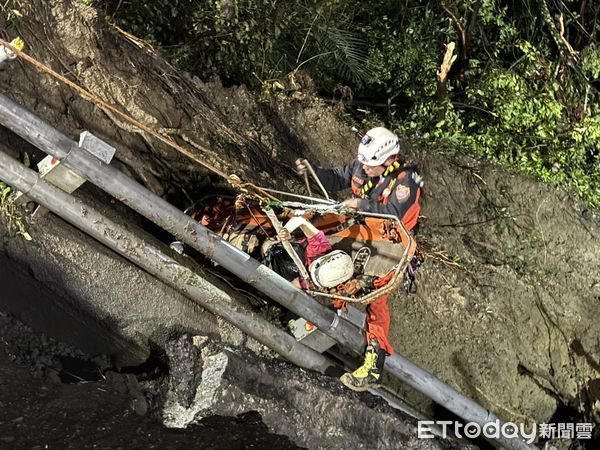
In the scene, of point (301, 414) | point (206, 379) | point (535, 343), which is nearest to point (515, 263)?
point (535, 343)

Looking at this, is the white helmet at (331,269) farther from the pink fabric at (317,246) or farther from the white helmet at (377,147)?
the white helmet at (377,147)

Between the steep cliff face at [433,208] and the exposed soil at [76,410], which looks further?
the steep cliff face at [433,208]

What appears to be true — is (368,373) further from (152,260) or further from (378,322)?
(152,260)

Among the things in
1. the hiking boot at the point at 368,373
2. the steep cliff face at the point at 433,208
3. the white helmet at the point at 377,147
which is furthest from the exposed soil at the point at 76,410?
the white helmet at the point at 377,147

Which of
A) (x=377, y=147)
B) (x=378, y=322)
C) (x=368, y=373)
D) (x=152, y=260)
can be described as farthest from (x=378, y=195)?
(x=152, y=260)

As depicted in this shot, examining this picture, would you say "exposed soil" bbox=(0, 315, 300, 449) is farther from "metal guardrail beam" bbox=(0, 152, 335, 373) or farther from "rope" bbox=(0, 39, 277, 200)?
"rope" bbox=(0, 39, 277, 200)

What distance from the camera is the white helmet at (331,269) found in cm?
479

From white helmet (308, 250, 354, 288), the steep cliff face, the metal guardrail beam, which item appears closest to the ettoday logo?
the steep cliff face

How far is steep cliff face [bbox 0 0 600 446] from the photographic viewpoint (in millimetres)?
5066

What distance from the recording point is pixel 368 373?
525cm

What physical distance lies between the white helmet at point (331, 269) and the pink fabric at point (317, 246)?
2.8 inches

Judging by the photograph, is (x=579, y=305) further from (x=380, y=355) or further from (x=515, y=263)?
(x=380, y=355)

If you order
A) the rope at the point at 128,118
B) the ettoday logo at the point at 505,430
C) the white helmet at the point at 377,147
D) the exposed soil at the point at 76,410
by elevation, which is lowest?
the ettoday logo at the point at 505,430

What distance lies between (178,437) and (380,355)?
173 centimetres
